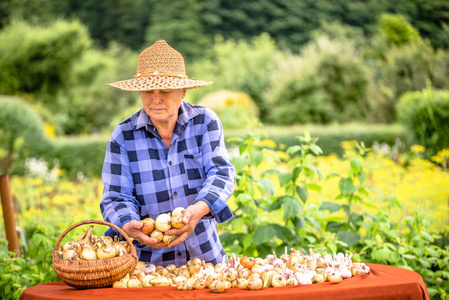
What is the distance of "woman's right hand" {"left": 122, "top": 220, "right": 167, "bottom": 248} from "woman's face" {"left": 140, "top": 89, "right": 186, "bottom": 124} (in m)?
0.50

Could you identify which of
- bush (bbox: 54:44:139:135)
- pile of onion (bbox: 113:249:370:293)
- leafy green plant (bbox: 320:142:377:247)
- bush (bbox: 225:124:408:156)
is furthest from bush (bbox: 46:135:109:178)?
bush (bbox: 54:44:139:135)

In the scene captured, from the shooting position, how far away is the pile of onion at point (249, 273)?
1.81 metres

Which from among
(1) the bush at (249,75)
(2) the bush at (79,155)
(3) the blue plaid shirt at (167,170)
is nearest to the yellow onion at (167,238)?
(3) the blue plaid shirt at (167,170)

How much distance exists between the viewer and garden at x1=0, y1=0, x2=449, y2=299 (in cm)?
316

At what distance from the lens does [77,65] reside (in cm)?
2273

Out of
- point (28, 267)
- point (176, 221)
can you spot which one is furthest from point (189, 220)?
point (28, 267)

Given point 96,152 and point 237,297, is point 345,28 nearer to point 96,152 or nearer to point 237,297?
point 96,152

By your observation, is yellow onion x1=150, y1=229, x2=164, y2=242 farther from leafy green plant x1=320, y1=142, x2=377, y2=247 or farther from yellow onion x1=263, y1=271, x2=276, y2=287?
leafy green plant x1=320, y1=142, x2=377, y2=247

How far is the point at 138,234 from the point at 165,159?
0.42m

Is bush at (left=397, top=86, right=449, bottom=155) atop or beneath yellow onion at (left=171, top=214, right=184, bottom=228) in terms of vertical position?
atop

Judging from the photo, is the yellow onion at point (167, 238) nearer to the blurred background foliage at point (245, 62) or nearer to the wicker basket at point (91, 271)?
the wicker basket at point (91, 271)

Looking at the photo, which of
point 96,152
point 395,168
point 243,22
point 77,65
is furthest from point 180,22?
point 395,168

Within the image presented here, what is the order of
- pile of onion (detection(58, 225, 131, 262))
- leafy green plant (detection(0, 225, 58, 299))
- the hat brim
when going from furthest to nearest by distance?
leafy green plant (detection(0, 225, 58, 299)) → the hat brim → pile of onion (detection(58, 225, 131, 262))

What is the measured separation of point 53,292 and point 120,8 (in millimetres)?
33523
